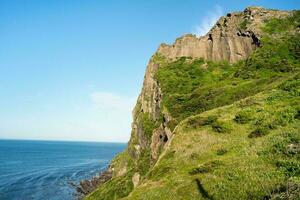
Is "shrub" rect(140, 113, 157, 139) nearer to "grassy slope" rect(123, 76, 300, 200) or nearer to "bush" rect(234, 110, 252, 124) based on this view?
"grassy slope" rect(123, 76, 300, 200)

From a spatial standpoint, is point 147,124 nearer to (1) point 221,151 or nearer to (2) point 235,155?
(1) point 221,151

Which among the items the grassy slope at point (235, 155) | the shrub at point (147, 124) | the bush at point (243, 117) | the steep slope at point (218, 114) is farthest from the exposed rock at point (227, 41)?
the bush at point (243, 117)

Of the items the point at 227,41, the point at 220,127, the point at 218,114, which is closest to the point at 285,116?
the point at 220,127

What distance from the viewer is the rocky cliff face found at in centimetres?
8844

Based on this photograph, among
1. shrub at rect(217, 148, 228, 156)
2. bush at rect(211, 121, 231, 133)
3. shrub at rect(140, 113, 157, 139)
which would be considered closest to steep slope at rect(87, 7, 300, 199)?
bush at rect(211, 121, 231, 133)

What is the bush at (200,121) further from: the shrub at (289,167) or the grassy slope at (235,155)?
the shrub at (289,167)

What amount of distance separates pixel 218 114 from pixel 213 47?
60.9 metres

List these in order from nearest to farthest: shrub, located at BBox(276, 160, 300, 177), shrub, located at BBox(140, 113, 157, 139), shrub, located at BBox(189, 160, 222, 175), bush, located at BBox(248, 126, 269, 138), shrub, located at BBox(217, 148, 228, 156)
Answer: shrub, located at BBox(276, 160, 300, 177)
shrub, located at BBox(189, 160, 222, 175)
shrub, located at BBox(217, 148, 228, 156)
bush, located at BBox(248, 126, 269, 138)
shrub, located at BBox(140, 113, 157, 139)

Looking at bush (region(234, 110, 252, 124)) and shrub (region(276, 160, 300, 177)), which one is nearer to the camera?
shrub (region(276, 160, 300, 177))

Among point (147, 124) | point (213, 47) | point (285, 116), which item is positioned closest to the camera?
point (285, 116)

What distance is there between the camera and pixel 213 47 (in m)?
97.8

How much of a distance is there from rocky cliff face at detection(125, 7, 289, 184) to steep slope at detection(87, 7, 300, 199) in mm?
275

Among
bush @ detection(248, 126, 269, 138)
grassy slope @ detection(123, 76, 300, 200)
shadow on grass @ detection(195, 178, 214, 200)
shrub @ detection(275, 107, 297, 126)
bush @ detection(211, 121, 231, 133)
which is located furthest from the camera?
bush @ detection(211, 121, 231, 133)

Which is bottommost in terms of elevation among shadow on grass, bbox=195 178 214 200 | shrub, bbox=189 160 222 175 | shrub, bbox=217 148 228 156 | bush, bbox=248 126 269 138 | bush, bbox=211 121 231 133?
shadow on grass, bbox=195 178 214 200
